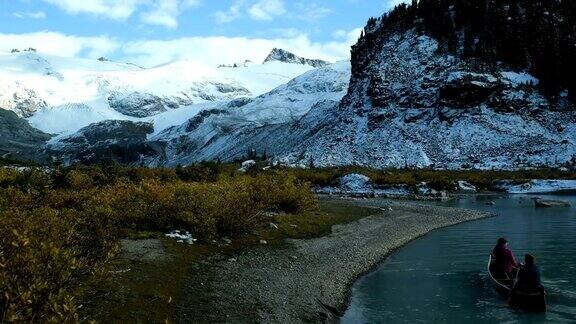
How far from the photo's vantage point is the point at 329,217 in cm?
4069

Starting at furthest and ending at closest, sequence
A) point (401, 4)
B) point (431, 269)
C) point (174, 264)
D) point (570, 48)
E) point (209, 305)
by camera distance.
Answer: point (401, 4) → point (570, 48) → point (431, 269) → point (174, 264) → point (209, 305)

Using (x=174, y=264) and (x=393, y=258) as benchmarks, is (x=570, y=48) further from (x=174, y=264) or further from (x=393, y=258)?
(x=174, y=264)

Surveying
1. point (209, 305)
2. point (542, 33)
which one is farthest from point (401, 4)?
point (209, 305)

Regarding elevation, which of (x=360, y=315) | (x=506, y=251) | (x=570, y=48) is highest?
(x=570, y=48)

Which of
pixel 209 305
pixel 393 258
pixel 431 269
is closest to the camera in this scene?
pixel 209 305

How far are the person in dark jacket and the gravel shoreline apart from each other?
6553mm

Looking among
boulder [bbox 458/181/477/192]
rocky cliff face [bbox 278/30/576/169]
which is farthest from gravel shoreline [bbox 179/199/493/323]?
rocky cliff face [bbox 278/30/576/169]

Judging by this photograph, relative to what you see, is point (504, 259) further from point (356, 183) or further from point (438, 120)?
point (438, 120)

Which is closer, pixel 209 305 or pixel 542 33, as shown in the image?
pixel 209 305

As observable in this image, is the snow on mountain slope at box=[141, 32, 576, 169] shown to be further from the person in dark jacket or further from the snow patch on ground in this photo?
the person in dark jacket

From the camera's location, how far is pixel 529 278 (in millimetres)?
20250

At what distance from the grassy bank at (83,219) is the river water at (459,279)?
27.8ft

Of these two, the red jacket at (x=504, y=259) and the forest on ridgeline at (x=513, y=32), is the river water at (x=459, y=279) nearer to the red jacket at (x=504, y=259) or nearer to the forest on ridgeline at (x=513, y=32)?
the red jacket at (x=504, y=259)

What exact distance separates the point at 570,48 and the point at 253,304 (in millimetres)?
151432
